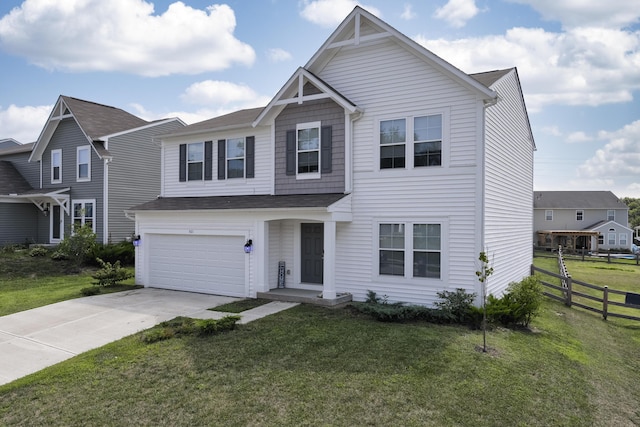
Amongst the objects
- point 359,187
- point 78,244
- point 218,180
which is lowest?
point 78,244

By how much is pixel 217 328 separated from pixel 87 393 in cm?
308

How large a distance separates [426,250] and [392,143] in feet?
10.6

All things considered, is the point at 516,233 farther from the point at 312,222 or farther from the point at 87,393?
the point at 87,393

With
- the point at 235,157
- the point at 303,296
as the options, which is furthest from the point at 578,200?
the point at 303,296

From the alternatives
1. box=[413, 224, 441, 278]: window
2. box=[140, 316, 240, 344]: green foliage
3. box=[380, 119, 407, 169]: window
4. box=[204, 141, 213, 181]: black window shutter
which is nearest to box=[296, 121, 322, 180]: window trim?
box=[380, 119, 407, 169]: window

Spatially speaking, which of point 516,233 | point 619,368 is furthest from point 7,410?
point 516,233

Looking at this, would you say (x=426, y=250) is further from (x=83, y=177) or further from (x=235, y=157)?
(x=83, y=177)

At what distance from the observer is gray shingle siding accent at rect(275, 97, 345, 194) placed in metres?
12.9

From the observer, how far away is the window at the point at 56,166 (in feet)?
78.2

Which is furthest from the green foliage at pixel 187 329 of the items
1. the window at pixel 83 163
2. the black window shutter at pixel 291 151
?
the window at pixel 83 163

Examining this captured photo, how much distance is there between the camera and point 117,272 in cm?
1529

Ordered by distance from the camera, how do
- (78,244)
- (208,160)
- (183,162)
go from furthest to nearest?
(78,244) → (183,162) → (208,160)

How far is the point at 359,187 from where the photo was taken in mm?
12711

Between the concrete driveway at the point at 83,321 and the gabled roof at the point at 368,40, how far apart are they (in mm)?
7765
